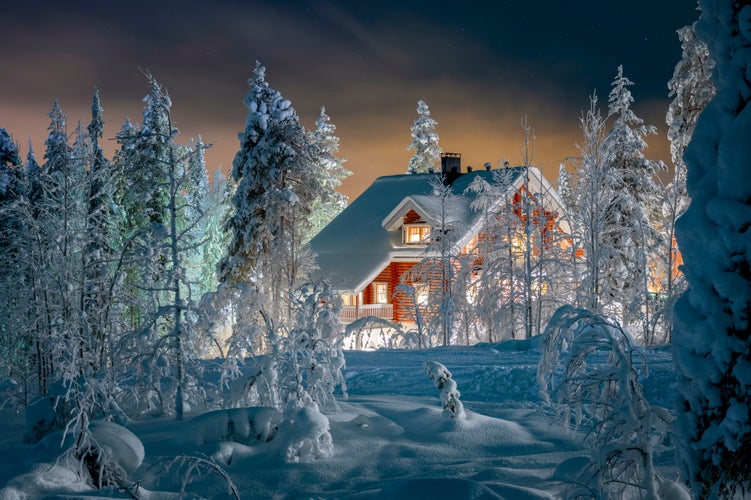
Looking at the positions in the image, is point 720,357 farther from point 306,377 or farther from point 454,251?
point 454,251

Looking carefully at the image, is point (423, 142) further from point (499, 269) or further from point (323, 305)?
point (323, 305)

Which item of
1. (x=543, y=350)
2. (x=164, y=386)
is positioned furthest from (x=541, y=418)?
(x=164, y=386)

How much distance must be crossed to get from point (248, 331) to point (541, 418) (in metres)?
5.38

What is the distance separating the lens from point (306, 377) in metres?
9.46

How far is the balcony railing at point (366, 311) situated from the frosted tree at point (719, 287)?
2457cm

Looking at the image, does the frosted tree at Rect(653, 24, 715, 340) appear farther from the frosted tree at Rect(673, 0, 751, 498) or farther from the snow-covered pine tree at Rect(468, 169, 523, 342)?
the frosted tree at Rect(673, 0, 751, 498)

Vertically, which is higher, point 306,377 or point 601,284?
point 601,284

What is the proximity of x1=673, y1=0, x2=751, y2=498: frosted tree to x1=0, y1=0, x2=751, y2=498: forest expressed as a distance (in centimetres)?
2

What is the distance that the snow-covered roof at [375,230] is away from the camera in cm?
2900

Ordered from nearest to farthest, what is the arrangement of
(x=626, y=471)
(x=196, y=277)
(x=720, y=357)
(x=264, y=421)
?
(x=720, y=357) < (x=626, y=471) < (x=264, y=421) < (x=196, y=277)

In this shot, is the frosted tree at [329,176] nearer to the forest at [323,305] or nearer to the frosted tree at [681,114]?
the forest at [323,305]

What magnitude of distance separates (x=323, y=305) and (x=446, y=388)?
9.93ft

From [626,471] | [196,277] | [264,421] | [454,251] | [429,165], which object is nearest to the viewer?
[626,471]

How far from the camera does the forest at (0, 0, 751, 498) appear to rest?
189 inches
